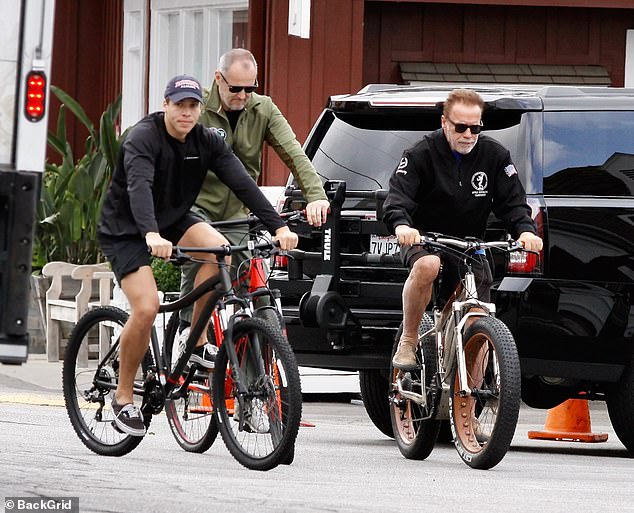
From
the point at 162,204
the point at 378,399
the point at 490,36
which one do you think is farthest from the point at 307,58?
the point at 162,204

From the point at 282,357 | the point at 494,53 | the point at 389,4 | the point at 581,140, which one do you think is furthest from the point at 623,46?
the point at 282,357

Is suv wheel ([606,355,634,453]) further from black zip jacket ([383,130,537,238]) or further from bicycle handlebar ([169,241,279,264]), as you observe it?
bicycle handlebar ([169,241,279,264])

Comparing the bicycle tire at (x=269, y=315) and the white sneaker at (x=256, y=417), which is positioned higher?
the bicycle tire at (x=269, y=315)

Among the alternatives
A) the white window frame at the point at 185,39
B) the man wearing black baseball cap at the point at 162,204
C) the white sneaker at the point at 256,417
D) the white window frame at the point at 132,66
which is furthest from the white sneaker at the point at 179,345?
the white window frame at the point at 132,66

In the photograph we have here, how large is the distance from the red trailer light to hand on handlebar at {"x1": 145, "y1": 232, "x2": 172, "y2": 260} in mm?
683

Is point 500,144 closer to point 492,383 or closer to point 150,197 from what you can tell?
point 492,383

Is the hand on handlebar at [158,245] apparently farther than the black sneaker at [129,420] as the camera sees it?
No

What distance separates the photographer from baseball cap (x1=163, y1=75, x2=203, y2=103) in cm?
761

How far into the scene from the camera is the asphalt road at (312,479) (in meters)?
6.62

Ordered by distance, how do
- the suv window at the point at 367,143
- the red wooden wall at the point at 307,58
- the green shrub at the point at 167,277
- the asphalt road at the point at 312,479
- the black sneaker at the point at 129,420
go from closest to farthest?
the asphalt road at the point at 312,479, the black sneaker at the point at 129,420, the suv window at the point at 367,143, the green shrub at the point at 167,277, the red wooden wall at the point at 307,58

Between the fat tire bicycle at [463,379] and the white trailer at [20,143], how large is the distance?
1.91 meters

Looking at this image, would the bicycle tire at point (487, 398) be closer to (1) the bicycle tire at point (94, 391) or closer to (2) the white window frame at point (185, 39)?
(1) the bicycle tire at point (94, 391)

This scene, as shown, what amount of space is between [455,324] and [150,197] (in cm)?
160

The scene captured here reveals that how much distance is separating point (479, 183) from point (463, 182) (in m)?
0.07
